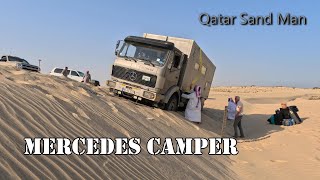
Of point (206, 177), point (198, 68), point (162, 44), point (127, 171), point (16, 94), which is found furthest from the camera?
point (198, 68)

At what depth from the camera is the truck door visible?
1367 cm

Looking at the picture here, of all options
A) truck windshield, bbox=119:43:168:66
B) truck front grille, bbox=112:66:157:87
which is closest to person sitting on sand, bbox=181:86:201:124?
truck front grille, bbox=112:66:157:87

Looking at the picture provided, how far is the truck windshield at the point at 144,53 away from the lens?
13500 millimetres

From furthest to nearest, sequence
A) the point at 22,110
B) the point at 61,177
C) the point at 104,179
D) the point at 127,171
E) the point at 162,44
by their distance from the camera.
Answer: the point at 162,44
the point at 22,110
the point at 127,171
the point at 104,179
the point at 61,177

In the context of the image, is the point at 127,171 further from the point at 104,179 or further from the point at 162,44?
the point at 162,44

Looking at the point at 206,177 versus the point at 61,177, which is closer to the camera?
the point at 61,177

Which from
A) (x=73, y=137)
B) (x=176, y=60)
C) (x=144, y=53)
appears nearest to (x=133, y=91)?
(x=144, y=53)

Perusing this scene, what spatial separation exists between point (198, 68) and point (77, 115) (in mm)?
9974

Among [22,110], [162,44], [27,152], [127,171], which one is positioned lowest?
[127,171]

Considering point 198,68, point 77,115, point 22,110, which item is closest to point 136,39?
point 198,68

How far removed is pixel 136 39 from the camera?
1388cm

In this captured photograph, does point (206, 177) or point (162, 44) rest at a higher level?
point (162, 44)

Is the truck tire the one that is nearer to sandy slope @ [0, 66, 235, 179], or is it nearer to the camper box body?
the camper box body

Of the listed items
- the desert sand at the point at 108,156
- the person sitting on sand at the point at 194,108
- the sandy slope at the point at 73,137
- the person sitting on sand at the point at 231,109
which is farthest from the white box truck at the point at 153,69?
the sandy slope at the point at 73,137
